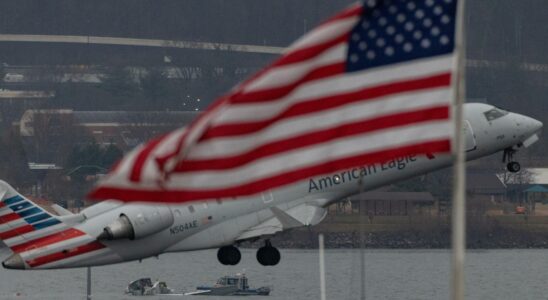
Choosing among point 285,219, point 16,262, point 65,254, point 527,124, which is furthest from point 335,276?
point 285,219

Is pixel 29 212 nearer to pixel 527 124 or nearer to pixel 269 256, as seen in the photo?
pixel 269 256

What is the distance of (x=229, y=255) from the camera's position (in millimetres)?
58906

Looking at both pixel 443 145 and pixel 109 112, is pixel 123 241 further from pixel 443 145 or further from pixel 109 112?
pixel 109 112

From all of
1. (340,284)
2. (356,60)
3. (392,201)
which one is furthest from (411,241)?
(356,60)

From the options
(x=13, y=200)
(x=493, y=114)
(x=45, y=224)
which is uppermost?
(x=493, y=114)

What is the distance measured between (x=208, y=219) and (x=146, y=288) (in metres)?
44.7

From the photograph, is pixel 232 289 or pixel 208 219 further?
pixel 232 289

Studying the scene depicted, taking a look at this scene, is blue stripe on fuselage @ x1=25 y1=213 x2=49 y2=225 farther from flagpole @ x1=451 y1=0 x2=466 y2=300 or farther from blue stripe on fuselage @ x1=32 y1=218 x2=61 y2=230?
flagpole @ x1=451 y1=0 x2=466 y2=300

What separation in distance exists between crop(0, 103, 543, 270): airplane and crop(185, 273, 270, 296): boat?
40618 mm

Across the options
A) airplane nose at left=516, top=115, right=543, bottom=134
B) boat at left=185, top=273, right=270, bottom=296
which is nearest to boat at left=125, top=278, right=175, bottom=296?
boat at left=185, top=273, right=270, bottom=296

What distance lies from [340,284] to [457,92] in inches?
3599

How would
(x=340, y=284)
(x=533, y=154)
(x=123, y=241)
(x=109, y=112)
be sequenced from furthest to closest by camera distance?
(x=109, y=112) → (x=533, y=154) → (x=340, y=284) → (x=123, y=241)

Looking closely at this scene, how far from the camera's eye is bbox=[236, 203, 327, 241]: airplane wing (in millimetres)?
56750

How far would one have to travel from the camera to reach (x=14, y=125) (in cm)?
17788
